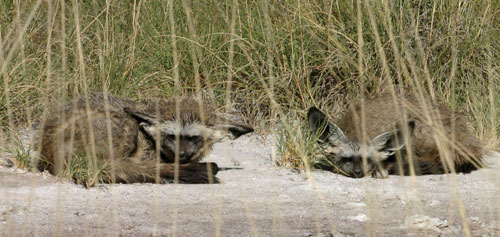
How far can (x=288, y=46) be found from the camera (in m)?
7.45

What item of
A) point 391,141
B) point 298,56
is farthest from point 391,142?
point 298,56

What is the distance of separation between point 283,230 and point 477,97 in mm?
3577

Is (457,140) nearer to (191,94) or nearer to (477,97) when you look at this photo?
(477,97)

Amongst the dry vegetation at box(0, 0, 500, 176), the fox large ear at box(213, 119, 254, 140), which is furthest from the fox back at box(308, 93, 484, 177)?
the dry vegetation at box(0, 0, 500, 176)

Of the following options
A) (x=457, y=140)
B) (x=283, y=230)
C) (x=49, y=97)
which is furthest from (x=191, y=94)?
(x=283, y=230)

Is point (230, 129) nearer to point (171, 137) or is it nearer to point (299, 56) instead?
point (171, 137)

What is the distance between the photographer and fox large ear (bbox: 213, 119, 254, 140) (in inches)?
245

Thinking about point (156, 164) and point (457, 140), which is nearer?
point (156, 164)

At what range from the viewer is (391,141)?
617 centimetres

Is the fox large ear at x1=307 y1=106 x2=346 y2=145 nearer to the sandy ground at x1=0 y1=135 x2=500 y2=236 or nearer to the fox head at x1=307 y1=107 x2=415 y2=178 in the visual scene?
the fox head at x1=307 y1=107 x2=415 y2=178

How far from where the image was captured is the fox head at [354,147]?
6090 millimetres

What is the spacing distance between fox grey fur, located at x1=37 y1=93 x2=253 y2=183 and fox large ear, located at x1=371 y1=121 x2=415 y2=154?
3.48ft

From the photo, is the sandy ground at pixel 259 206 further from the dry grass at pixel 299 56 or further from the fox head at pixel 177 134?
the dry grass at pixel 299 56

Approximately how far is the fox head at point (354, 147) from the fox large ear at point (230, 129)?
52cm
